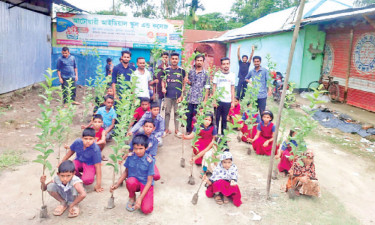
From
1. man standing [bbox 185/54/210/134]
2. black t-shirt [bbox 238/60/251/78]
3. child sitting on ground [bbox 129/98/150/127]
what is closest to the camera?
child sitting on ground [bbox 129/98/150/127]

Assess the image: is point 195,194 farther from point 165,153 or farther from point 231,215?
point 165,153

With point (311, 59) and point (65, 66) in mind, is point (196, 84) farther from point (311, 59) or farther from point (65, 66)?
point (311, 59)

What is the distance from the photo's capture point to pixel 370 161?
5.14 m

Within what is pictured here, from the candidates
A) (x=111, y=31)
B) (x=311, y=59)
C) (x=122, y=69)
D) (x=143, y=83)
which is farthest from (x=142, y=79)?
(x=111, y=31)

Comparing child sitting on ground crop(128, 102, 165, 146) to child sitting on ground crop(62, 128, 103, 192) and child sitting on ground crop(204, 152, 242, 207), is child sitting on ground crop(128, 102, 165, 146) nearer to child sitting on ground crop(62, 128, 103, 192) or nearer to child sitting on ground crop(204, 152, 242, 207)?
child sitting on ground crop(62, 128, 103, 192)

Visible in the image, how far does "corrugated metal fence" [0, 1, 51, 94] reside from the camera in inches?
311

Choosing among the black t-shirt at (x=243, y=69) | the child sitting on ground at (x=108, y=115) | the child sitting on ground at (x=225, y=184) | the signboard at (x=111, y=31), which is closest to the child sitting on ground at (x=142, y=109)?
the child sitting on ground at (x=108, y=115)

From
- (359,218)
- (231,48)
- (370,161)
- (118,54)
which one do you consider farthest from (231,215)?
(231,48)

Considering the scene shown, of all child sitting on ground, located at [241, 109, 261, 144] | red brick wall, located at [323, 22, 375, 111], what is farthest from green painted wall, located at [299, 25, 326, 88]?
child sitting on ground, located at [241, 109, 261, 144]

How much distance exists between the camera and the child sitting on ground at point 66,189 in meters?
2.95

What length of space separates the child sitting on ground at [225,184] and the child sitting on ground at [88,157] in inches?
52.5

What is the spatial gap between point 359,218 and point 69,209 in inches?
127

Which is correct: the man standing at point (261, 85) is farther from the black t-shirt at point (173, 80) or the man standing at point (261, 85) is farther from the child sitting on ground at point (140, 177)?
the child sitting on ground at point (140, 177)

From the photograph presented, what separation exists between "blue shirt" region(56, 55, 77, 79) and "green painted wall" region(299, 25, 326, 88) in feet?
25.7
